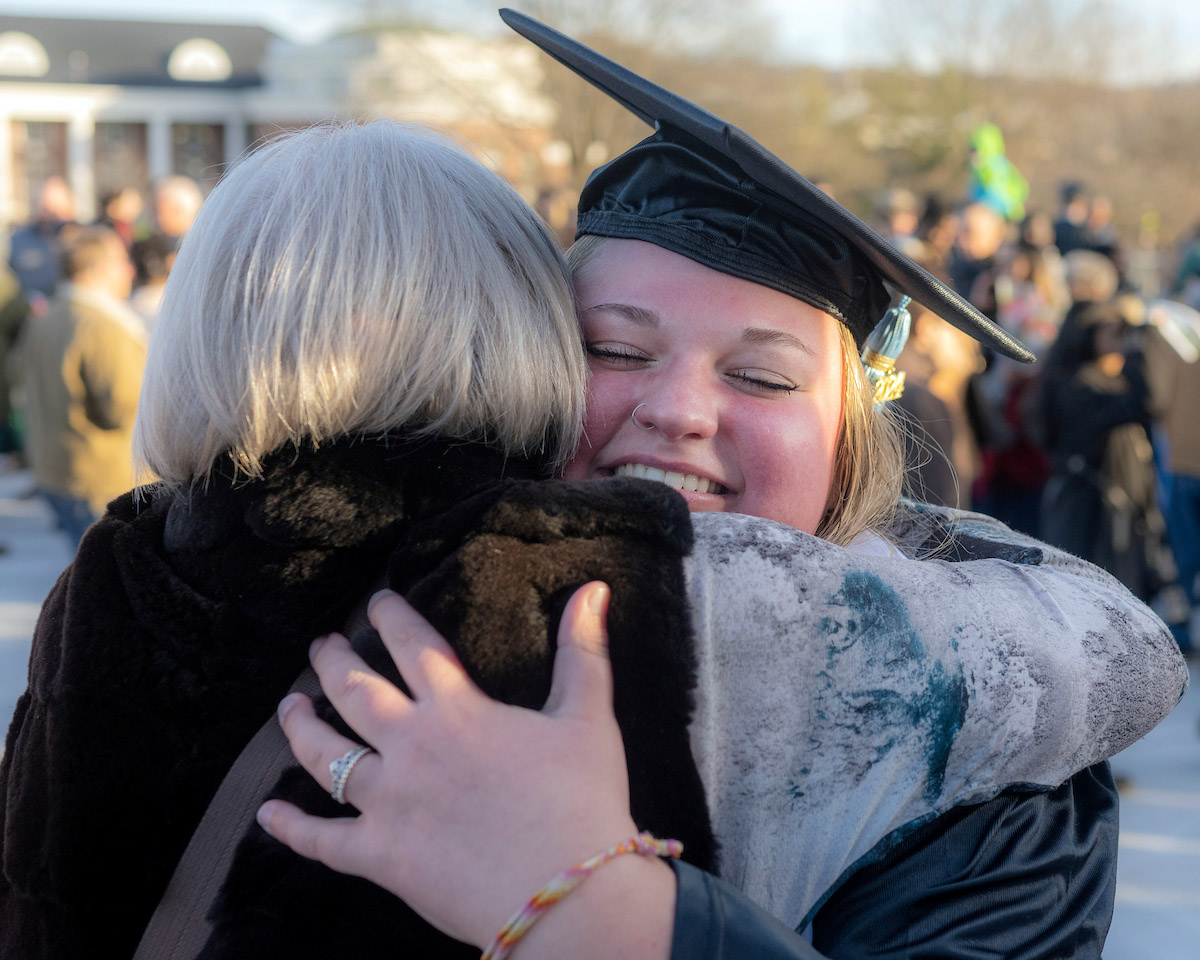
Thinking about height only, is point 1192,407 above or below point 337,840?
below

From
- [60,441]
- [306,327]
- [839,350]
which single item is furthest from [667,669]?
[60,441]

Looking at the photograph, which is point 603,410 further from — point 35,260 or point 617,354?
point 35,260

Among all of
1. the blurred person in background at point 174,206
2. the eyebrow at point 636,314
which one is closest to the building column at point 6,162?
the blurred person in background at point 174,206

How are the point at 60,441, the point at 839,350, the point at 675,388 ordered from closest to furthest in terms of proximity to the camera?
1. the point at 675,388
2. the point at 839,350
3. the point at 60,441

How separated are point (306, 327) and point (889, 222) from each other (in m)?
9.29

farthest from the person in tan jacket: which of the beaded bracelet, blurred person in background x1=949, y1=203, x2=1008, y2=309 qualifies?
blurred person in background x1=949, y1=203, x2=1008, y2=309

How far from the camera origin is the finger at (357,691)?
0.96 meters

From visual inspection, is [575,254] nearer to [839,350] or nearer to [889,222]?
[839,350]

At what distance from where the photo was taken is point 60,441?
18.2ft

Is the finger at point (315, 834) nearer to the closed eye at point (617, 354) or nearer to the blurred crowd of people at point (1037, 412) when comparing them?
the closed eye at point (617, 354)

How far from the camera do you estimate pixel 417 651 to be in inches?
37.9

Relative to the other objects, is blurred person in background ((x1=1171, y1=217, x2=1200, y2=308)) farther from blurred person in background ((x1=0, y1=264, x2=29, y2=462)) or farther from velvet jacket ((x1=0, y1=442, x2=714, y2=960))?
blurred person in background ((x1=0, y1=264, x2=29, y2=462))

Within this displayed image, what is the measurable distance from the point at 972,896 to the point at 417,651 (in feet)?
1.85

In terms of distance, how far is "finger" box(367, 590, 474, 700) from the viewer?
95cm
